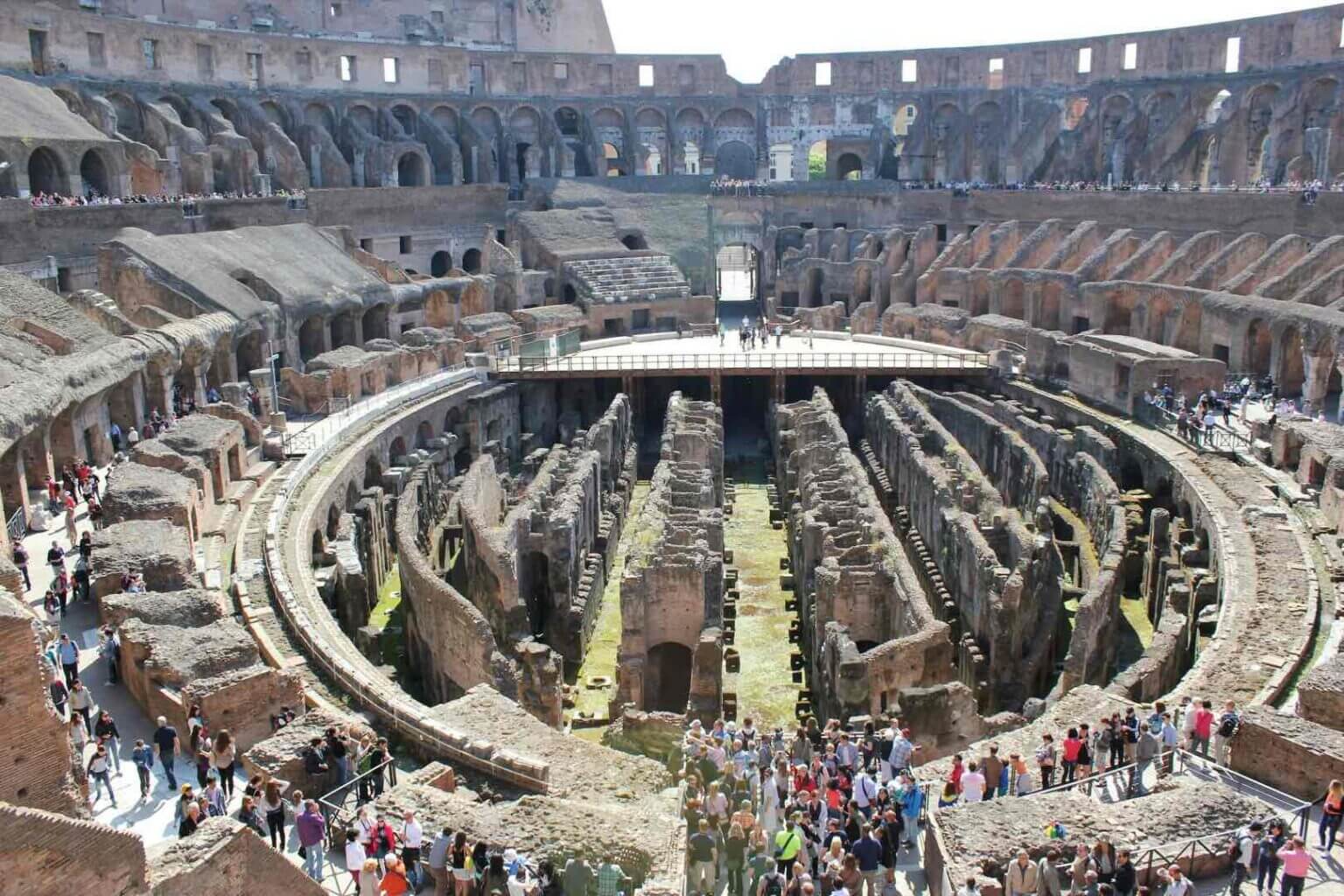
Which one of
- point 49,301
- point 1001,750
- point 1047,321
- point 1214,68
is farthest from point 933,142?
point 1001,750

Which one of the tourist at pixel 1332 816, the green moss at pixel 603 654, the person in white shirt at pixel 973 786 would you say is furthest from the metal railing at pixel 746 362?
the tourist at pixel 1332 816

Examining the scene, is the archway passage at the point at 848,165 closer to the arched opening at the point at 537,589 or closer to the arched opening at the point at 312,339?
the arched opening at the point at 312,339

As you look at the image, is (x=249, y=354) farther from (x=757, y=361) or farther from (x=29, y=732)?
(x=29, y=732)

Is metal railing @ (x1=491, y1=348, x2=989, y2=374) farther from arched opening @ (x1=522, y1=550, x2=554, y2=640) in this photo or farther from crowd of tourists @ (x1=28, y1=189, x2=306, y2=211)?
arched opening @ (x1=522, y1=550, x2=554, y2=640)

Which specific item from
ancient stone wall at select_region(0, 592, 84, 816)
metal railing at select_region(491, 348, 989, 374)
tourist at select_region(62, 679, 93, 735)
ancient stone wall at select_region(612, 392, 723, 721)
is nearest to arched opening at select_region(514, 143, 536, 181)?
metal railing at select_region(491, 348, 989, 374)

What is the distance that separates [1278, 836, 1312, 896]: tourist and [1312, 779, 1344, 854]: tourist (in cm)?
124

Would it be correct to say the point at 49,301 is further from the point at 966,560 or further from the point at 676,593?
the point at 966,560

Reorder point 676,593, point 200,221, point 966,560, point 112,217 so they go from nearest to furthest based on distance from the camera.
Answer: point 676,593
point 966,560
point 112,217
point 200,221

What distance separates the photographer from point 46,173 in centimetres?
4206

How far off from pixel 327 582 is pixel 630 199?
36.9 m

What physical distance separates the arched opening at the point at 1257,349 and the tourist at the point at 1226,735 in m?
23.6

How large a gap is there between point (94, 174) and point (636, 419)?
69.8 ft

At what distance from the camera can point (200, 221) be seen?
139 ft

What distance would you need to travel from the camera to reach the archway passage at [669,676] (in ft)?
72.0
